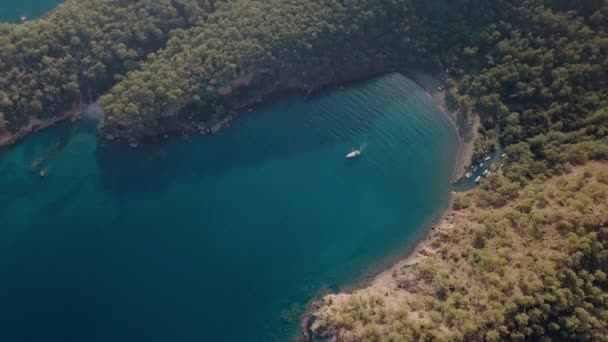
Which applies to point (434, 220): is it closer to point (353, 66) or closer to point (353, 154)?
point (353, 154)

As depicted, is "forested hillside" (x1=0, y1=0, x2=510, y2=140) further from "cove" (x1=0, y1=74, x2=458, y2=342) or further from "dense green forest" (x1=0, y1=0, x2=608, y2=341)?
"cove" (x1=0, y1=74, x2=458, y2=342)

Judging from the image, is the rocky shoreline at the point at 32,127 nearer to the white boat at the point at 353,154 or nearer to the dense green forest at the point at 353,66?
the dense green forest at the point at 353,66

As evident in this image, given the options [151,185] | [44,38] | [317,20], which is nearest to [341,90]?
[317,20]

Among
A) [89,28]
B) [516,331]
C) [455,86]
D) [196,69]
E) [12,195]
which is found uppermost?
[89,28]

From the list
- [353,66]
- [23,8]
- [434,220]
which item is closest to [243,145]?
[353,66]

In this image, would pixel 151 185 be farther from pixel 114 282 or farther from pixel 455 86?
pixel 455 86
